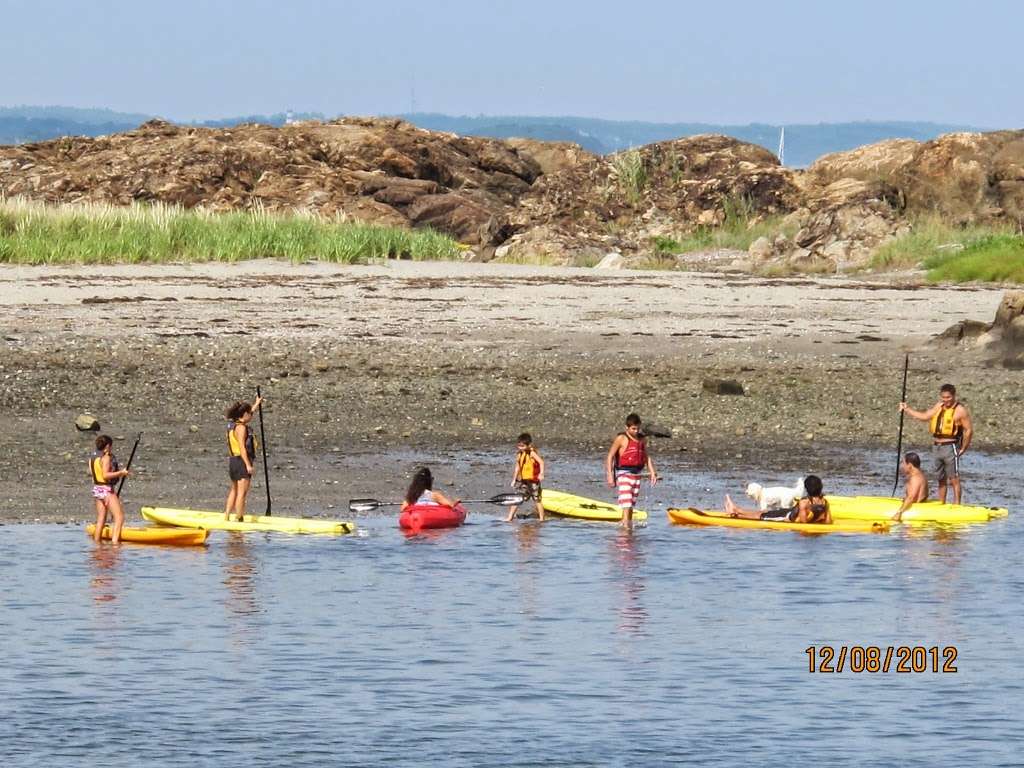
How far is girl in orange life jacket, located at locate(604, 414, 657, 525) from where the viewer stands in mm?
19562

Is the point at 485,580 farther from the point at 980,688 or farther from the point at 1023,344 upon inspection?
the point at 1023,344

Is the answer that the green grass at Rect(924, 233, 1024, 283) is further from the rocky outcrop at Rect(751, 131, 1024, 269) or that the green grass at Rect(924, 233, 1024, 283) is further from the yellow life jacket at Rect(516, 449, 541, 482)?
the yellow life jacket at Rect(516, 449, 541, 482)

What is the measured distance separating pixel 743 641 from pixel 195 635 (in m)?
4.21

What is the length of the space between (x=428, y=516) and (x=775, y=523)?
3369 millimetres

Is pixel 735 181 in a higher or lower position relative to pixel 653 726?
higher

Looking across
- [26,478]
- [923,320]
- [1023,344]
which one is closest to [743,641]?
[26,478]

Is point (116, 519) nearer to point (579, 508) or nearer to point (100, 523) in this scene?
point (100, 523)

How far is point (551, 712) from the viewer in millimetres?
14156

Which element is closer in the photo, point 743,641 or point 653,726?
point 653,726

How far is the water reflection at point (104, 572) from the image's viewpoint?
17.3 metres

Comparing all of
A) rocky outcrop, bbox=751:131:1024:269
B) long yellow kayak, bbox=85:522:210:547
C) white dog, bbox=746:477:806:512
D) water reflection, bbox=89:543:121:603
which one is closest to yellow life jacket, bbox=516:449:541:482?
white dog, bbox=746:477:806:512

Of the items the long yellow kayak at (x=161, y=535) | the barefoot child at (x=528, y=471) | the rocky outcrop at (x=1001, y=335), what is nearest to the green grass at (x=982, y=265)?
the rocky outcrop at (x=1001, y=335)
